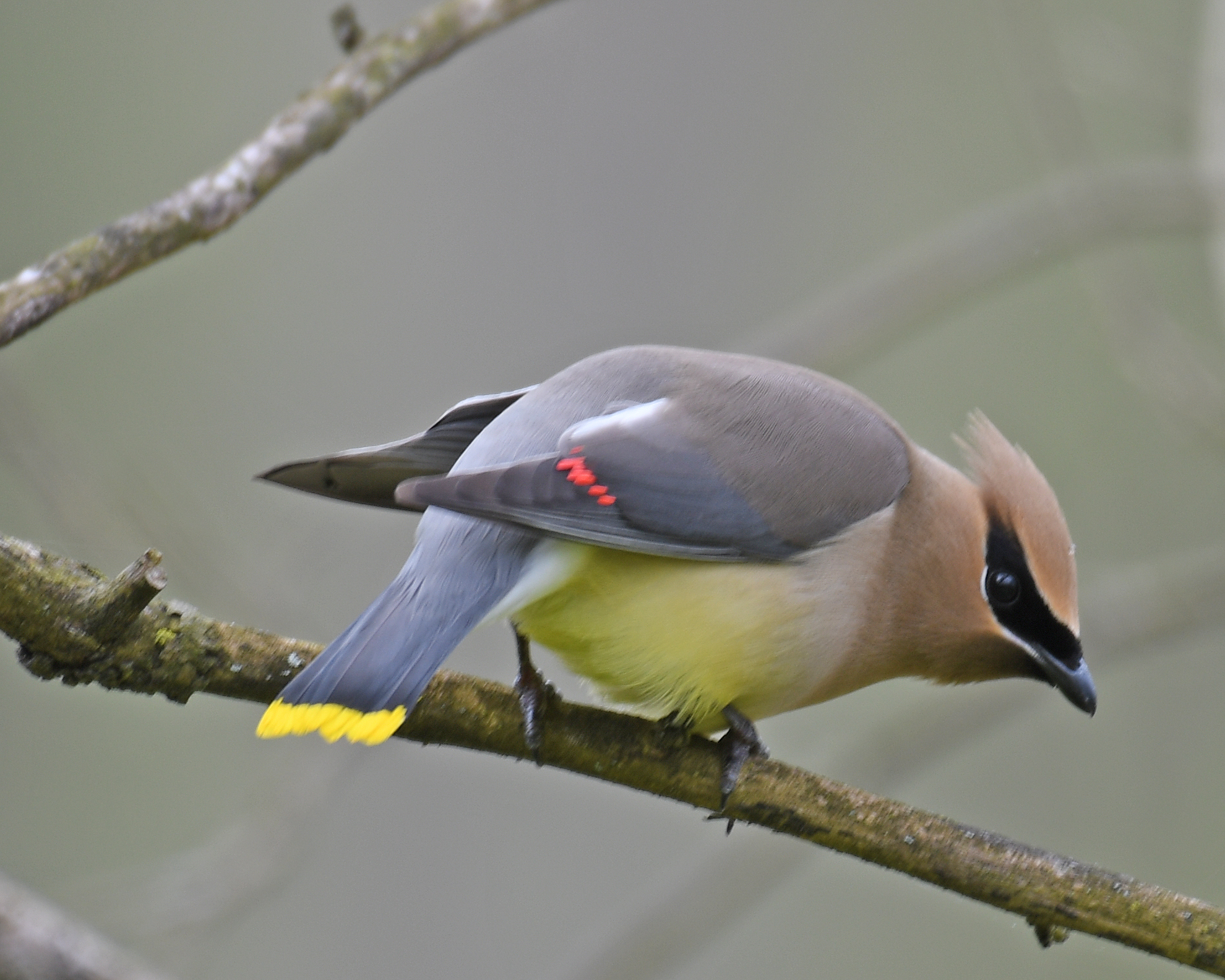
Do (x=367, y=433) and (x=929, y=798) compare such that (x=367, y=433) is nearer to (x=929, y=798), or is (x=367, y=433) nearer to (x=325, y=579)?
(x=325, y=579)

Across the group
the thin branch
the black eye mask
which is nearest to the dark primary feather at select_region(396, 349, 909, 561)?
the black eye mask

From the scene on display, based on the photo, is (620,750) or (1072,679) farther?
(1072,679)

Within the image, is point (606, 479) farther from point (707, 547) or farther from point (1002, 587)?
point (1002, 587)

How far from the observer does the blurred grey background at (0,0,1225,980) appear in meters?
4.67

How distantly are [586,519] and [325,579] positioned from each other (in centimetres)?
225

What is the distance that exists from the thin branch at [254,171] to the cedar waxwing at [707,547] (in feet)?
1.75

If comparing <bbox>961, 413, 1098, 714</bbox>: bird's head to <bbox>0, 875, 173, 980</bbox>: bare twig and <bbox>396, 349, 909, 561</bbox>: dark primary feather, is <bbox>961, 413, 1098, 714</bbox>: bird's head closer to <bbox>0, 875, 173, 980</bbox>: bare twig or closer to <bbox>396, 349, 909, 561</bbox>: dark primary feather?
<bbox>396, 349, 909, 561</bbox>: dark primary feather

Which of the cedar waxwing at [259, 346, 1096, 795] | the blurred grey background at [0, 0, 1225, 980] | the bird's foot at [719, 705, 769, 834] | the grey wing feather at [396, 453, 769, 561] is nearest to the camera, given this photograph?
the grey wing feather at [396, 453, 769, 561]

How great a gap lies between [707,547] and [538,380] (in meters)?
2.96

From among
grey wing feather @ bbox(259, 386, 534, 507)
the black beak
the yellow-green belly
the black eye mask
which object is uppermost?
grey wing feather @ bbox(259, 386, 534, 507)

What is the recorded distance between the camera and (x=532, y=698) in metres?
2.64

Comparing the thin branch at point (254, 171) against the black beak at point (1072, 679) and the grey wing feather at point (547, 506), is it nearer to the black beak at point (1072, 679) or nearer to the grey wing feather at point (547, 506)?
the grey wing feather at point (547, 506)

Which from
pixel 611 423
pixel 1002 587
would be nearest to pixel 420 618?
pixel 611 423

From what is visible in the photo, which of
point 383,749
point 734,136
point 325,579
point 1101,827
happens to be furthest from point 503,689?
point 734,136
